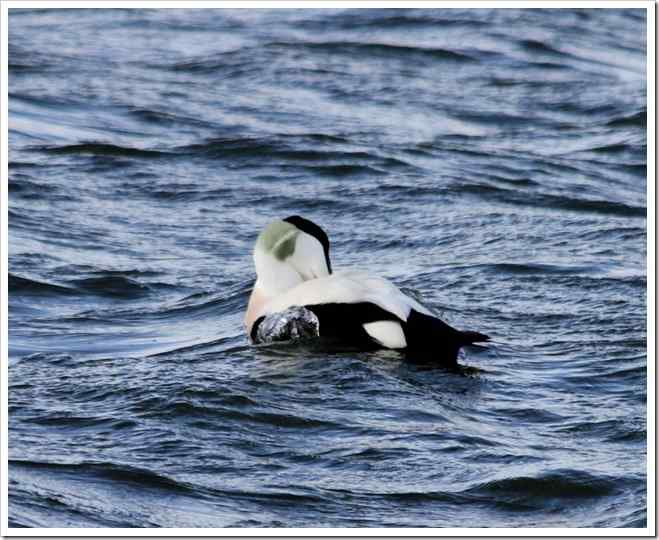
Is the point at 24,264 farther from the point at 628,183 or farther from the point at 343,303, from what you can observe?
the point at 628,183

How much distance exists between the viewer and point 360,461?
559 cm

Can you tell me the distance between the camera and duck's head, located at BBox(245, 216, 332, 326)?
7.65 metres

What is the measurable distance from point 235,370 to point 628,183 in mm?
5746

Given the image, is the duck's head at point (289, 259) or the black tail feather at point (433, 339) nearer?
the black tail feather at point (433, 339)

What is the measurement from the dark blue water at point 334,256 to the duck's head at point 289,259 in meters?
0.33

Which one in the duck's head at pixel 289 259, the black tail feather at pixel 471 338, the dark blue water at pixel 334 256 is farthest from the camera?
the duck's head at pixel 289 259

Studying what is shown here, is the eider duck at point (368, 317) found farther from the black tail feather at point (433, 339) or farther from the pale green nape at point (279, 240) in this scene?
the pale green nape at point (279, 240)

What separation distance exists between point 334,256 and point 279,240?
179 centimetres

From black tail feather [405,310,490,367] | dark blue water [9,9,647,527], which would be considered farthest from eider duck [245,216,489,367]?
dark blue water [9,9,647,527]

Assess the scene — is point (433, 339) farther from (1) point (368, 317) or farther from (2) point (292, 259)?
(2) point (292, 259)

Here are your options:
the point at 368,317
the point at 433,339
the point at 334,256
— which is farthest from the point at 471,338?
the point at 334,256

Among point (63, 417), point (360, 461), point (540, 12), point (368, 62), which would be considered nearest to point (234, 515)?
point (360, 461)

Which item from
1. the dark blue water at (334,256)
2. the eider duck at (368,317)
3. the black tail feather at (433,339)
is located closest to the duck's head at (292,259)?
the eider duck at (368,317)

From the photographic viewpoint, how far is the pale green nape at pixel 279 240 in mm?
7723
